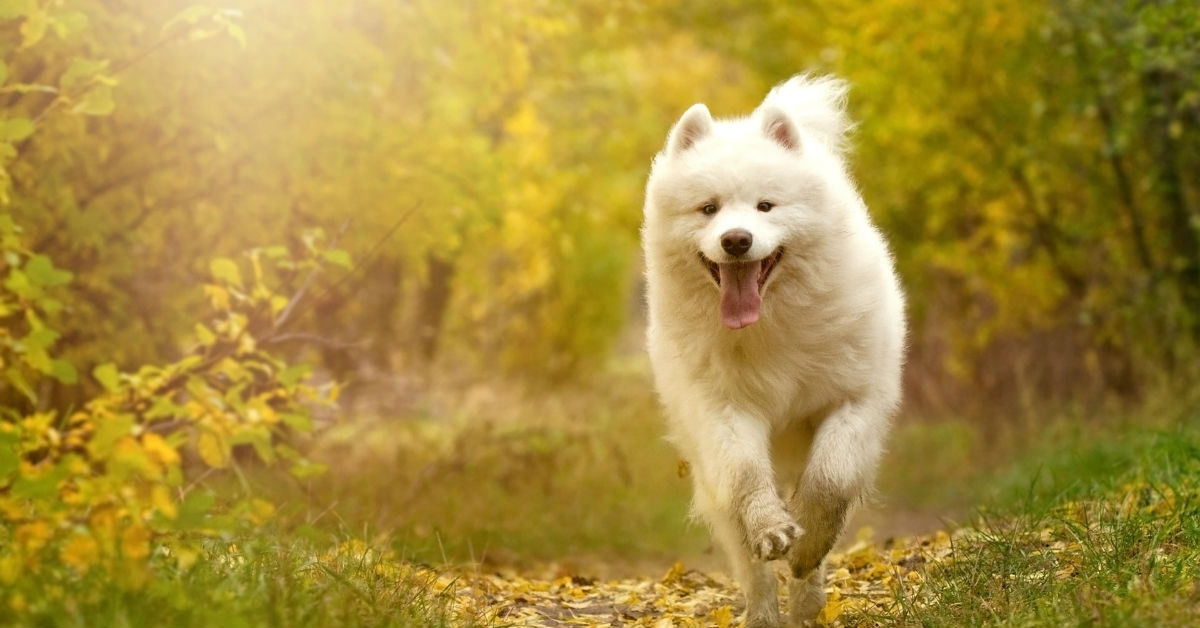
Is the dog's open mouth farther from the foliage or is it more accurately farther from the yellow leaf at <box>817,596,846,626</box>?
the foliage

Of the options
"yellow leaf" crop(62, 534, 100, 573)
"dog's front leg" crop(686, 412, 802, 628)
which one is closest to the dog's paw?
"dog's front leg" crop(686, 412, 802, 628)

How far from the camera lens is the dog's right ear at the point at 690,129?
4.58 meters

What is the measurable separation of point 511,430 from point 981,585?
546 cm

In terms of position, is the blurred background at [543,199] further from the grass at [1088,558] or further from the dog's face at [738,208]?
the dog's face at [738,208]

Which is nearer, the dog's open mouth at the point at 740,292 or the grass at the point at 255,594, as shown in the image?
the grass at the point at 255,594

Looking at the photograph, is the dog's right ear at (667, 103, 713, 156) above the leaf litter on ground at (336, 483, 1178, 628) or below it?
above

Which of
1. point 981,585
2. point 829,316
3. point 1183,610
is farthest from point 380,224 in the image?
point 1183,610

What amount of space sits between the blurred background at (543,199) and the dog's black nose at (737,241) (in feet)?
4.95

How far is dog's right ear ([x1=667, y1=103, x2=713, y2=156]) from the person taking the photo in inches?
180

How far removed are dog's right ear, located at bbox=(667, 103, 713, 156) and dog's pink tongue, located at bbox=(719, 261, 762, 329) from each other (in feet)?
1.85

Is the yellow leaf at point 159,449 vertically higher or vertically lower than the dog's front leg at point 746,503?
→ higher

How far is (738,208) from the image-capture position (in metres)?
4.27

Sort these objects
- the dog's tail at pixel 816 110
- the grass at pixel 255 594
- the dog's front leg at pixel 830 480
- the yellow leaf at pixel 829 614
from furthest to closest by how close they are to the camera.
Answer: the dog's tail at pixel 816 110, the yellow leaf at pixel 829 614, the dog's front leg at pixel 830 480, the grass at pixel 255 594

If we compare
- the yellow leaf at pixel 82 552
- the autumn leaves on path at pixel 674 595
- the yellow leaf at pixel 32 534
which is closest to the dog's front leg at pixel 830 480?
the autumn leaves on path at pixel 674 595
